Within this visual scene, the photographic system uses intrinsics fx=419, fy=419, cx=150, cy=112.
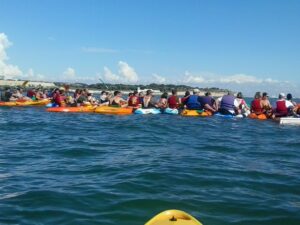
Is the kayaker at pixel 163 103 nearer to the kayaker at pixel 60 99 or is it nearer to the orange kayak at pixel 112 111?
the orange kayak at pixel 112 111

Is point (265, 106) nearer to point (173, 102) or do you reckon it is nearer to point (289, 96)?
point (289, 96)

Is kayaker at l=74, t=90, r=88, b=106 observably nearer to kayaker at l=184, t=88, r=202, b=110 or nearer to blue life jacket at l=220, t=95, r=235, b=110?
kayaker at l=184, t=88, r=202, b=110

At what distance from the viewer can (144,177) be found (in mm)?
7934

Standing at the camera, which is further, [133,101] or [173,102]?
[133,101]

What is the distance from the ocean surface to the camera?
594cm

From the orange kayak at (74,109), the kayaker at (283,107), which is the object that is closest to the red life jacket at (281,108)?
the kayaker at (283,107)

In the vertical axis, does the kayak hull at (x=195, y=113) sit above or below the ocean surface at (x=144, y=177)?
above

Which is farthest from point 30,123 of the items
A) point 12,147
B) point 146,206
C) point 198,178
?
point 146,206

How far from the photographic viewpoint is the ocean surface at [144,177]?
19.5 feet

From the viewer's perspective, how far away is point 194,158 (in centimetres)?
1005

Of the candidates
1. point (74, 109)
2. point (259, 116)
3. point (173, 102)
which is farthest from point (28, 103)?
point (259, 116)

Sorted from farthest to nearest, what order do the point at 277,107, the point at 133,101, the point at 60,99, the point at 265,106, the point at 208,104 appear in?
the point at 60,99
the point at 133,101
the point at 208,104
the point at 265,106
the point at 277,107

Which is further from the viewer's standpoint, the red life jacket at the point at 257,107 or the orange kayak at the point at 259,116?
the red life jacket at the point at 257,107

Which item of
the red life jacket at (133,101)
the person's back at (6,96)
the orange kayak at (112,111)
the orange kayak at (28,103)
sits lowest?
the orange kayak at (28,103)
